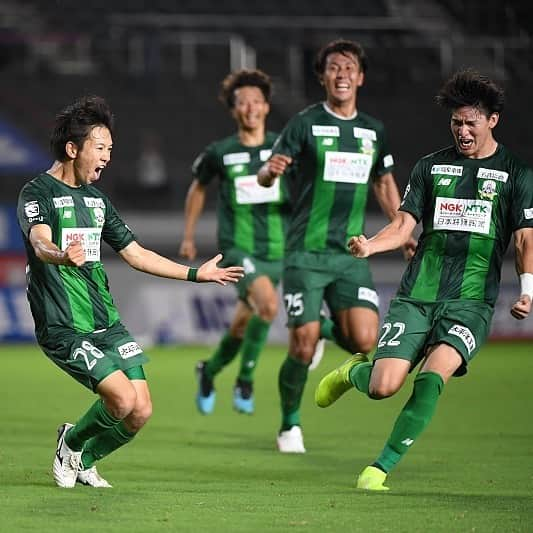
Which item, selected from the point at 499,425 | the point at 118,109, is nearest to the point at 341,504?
the point at 499,425

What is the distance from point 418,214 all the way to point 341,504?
1573 millimetres

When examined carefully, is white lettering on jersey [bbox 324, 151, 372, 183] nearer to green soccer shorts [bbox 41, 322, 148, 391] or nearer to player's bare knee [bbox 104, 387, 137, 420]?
green soccer shorts [bbox 41, 322, 148, 391]

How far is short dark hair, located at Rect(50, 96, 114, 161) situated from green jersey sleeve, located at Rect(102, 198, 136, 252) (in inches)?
14.3

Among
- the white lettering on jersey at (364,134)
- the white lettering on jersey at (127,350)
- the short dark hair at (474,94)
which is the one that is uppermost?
the short dark hair at (474,94)

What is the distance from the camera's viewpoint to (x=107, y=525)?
17.3 feet

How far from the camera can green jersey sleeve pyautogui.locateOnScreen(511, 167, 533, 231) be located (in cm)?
645

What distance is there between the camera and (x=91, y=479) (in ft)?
21.2

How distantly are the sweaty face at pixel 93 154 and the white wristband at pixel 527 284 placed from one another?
2096 mm

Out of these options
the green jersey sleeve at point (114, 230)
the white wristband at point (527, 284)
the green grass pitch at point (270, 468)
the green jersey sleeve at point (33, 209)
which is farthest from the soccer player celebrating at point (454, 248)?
the green jersey sleeve at point (33, 209)

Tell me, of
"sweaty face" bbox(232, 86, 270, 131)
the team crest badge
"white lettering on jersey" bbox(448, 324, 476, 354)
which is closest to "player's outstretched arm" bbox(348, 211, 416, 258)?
the team crest badge

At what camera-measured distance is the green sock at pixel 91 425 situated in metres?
6.27

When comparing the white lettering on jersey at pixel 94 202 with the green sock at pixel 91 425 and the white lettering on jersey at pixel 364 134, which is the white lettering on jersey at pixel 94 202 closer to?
the green sock at pixel 91 425

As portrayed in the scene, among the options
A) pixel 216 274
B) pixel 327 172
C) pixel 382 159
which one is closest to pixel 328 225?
pixel 327 172

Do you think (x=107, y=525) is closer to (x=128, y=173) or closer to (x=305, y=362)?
(x=305, y=362)
